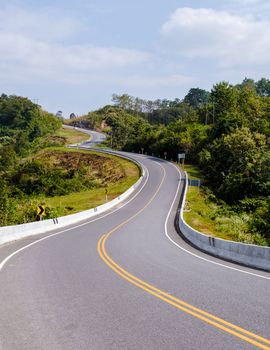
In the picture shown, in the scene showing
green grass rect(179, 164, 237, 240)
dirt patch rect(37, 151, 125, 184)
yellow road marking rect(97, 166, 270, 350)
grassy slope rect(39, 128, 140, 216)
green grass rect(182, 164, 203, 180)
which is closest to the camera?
yellow road marking rect(97, 166, 270, 350)

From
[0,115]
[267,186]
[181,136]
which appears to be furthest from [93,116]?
[267,186]

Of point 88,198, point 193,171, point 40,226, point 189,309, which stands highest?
point 189,309

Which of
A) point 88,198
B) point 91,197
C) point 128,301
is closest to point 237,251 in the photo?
point 128,301

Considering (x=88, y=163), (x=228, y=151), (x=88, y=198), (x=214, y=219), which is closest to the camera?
(x=214, y=219)

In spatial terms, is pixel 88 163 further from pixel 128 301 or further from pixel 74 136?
pixel 128 301

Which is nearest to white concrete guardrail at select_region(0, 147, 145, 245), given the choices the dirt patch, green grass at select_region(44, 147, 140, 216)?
green grass at select_region(44, 147, 140, 216)

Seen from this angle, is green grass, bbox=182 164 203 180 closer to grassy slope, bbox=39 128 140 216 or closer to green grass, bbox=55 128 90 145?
grassy slope, bbox=39 128 140 216

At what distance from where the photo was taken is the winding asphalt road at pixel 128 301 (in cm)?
723

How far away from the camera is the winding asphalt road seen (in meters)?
7.23

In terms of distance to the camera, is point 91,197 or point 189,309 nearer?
point 189,309

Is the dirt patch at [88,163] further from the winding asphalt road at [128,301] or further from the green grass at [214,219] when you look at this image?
the winding asphalt road at [128,301]

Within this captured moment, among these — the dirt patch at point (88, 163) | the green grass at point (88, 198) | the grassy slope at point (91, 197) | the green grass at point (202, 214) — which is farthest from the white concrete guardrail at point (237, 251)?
the dirt patch at point (88, 163)

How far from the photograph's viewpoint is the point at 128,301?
991cm

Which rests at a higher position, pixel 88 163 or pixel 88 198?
pixel 88 163
